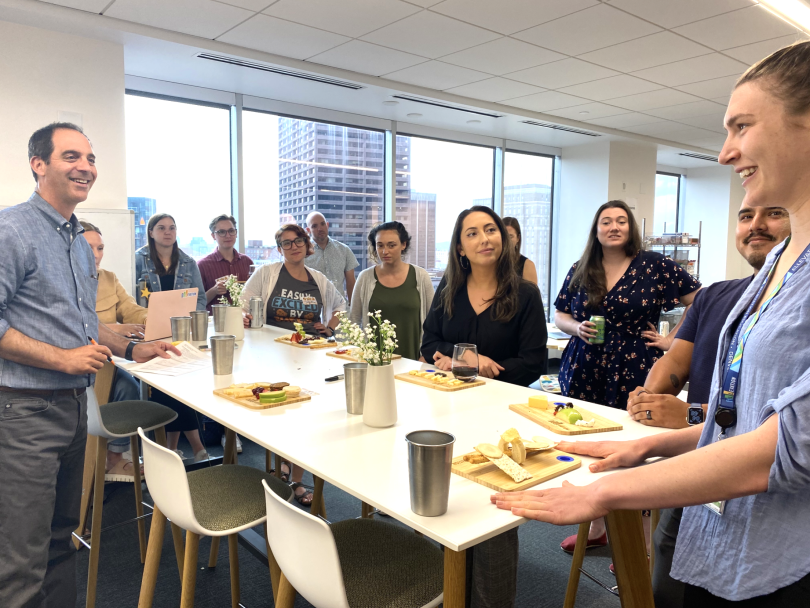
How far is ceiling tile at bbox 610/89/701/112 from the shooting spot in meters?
5.82

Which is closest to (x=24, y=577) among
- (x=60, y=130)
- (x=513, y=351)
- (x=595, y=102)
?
(x=60, y=130)

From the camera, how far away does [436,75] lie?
5.23 meters

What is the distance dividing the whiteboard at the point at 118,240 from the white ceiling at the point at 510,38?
1.34 metres

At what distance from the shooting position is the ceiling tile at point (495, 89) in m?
5.48

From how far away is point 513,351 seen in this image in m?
2.38

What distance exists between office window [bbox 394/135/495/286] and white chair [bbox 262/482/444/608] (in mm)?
6009

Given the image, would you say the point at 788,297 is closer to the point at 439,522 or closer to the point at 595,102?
the point at 439,522

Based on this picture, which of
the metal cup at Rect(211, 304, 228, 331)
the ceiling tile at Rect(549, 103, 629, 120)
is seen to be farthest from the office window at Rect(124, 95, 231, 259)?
the ceiling tile at Rect(549, 103, 629, 120)

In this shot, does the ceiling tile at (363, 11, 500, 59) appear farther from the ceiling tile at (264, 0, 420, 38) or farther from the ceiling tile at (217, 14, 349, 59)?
the ceiling tile at (217, 14, 349, 59)

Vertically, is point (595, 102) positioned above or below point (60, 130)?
above

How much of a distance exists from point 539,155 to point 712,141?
253 centimetres

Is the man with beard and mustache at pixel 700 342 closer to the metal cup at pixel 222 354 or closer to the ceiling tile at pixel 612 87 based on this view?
the metal cup at pixel 222 354

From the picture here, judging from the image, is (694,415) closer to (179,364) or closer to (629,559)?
(629,559)

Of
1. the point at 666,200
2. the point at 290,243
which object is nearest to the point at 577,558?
the point at 290,243
